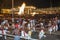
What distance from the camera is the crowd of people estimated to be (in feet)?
12.0

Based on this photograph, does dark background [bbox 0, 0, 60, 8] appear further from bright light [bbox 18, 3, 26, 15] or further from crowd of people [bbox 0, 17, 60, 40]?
crowd of people [bbox 0, 17, 60, 40]

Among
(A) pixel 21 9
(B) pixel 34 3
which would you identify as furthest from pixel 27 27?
(B) pixel 34 3

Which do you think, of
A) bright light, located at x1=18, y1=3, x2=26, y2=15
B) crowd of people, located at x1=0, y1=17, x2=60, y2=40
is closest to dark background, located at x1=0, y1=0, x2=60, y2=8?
bright light, located at x1=18, y1=3, x2=26, y2=15

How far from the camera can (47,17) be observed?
142 inches

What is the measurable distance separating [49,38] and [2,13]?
88 cm

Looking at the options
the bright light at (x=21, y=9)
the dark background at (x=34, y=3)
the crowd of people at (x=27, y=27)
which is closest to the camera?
the dark background at (x=34, y=3)

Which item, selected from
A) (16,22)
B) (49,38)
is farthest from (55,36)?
(16,22)

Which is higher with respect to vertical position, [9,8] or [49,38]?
[9,8]

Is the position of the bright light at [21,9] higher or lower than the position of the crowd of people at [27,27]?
higher

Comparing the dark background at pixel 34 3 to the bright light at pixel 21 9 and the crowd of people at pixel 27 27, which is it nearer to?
the bright light at pixel 21 9

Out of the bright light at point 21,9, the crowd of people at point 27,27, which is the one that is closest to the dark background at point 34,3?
the bright light at point 21,9

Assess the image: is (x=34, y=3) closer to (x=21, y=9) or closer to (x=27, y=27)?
(x=21, y=9)

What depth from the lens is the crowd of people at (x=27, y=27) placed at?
365 centimetres

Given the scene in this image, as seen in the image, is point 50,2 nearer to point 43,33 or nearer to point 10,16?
point 43,33
